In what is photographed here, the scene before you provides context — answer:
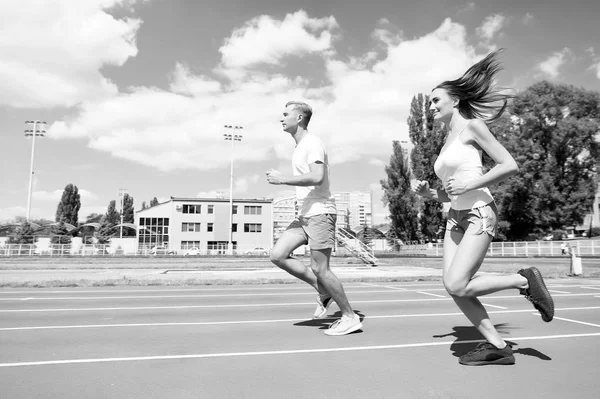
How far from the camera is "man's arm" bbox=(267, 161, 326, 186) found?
13.2 feet

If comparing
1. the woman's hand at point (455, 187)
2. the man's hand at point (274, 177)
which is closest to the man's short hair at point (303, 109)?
the man's hand at point (274, 177)

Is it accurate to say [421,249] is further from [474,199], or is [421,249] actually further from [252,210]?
[474,199]

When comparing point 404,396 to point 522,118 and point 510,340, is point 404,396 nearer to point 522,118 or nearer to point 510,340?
point 510,340

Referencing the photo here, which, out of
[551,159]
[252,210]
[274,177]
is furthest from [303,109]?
[252,210]

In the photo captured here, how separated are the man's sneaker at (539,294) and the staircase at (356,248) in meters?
18.7

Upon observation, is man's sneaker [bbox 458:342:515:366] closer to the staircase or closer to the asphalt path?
the asphalt path

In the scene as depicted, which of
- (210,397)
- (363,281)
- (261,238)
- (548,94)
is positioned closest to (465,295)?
(210,397)

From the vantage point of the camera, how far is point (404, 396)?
Answer: 241 centimetres

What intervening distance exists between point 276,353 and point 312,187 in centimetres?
167

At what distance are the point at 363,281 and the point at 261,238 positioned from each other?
194ft

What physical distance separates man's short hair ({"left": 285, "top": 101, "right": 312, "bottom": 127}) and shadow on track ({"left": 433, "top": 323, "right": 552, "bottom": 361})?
2519 mm

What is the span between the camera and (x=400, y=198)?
4934 centimetres

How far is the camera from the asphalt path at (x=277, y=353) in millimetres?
2535

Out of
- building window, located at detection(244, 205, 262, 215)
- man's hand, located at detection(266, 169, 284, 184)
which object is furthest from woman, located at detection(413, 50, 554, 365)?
building window, located at detection(244, 205, 262, 215)
